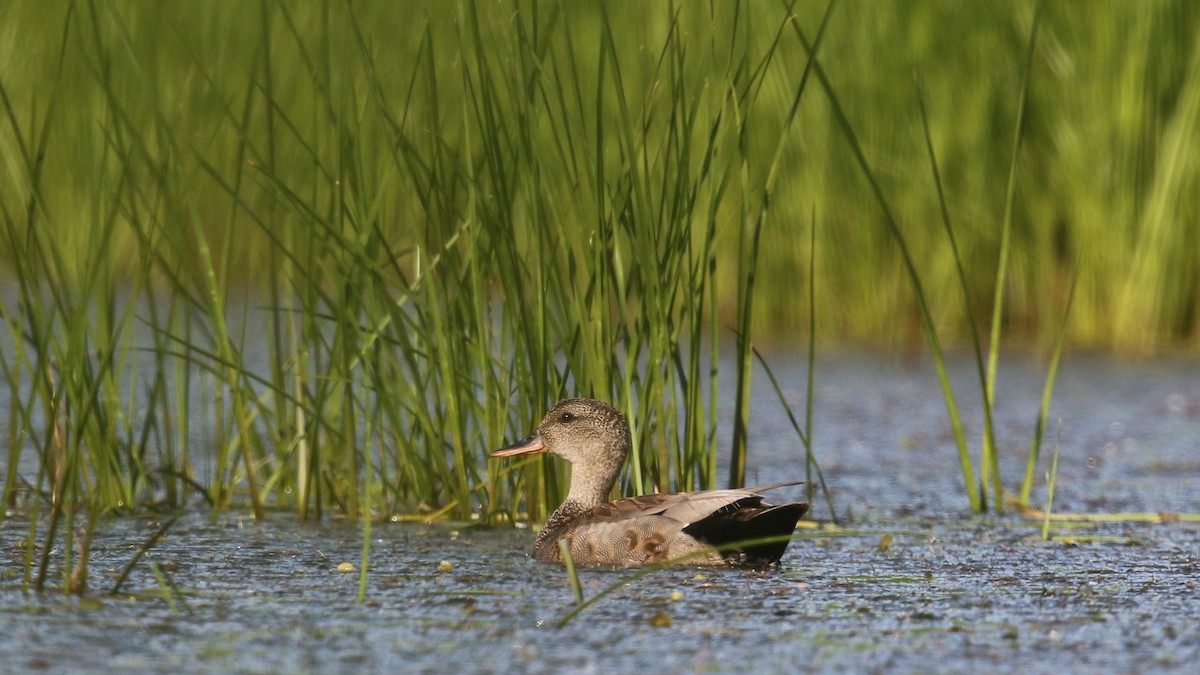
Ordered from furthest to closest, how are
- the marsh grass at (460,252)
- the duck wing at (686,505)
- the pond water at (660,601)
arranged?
1. the marsh grass at (460,252)
2. the duck wing at (686,505)
3. the pond water at (660,601)

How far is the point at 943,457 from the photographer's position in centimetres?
709

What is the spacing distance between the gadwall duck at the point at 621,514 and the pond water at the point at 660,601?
3.5 inches

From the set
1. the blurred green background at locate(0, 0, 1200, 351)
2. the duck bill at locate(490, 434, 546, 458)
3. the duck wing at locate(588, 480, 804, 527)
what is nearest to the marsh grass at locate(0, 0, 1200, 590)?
the blurred green background at locate(0, 0, 1200, 351)

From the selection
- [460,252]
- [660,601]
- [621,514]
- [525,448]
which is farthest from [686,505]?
[460,252]

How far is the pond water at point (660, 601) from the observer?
3541 millimetres

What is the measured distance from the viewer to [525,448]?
507 centimetres

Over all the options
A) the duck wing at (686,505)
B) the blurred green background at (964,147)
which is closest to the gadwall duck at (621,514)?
the duck wing at (686,505)

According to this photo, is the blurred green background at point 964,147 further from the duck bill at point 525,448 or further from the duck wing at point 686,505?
the duck wing at point 686,505

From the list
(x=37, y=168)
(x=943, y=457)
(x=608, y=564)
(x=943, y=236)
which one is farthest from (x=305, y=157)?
(x=943, y=236)

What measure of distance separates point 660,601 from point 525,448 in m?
1.04

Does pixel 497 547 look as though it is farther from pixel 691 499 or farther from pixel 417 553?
pixel 691 499

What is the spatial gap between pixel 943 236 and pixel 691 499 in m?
4.95

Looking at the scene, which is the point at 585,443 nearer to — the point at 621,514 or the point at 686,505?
the point at 621,514

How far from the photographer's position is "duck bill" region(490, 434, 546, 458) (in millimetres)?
5047
